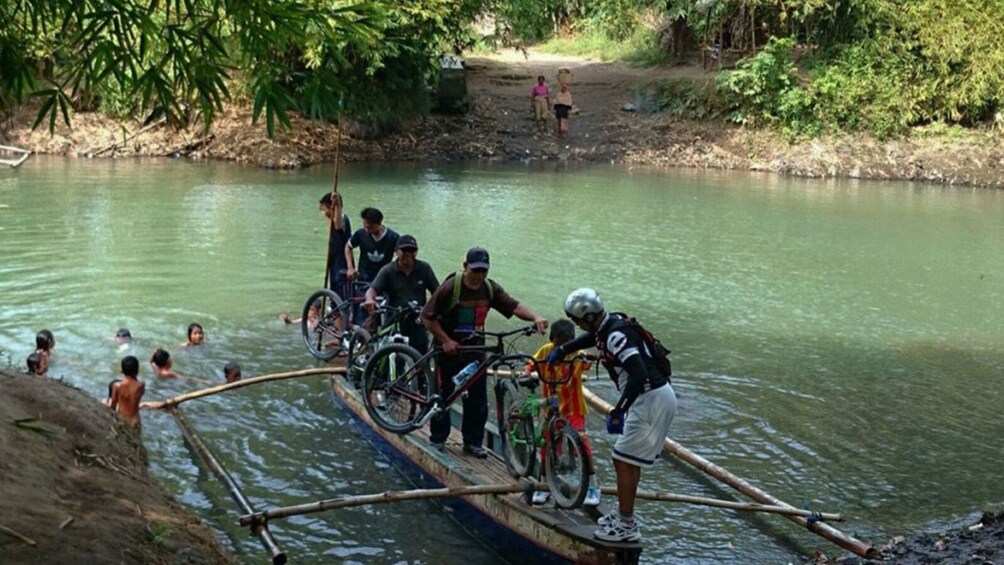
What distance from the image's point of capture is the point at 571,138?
3319 cm

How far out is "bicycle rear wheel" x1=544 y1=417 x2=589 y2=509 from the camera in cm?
670

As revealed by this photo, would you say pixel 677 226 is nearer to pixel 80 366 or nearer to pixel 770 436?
pixel 770 436

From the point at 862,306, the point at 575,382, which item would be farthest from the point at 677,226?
the point at 575,382

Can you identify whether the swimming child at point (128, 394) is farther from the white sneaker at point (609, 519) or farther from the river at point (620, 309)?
the white sneaker at point (609, 519)

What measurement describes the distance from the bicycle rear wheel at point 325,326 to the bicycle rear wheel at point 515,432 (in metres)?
3.76

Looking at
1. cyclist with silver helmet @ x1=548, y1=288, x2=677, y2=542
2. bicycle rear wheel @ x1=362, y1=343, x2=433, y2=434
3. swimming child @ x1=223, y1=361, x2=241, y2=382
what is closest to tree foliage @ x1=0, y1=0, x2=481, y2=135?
cyclist with silver helmet @ x1=548, y1=288, x2=677, y2=542

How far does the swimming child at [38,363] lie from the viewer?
10.1 m

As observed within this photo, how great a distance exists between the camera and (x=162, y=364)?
11.1 m

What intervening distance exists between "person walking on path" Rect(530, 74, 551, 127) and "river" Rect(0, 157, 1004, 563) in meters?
6.43

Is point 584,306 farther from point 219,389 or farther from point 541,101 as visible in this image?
point 541,101

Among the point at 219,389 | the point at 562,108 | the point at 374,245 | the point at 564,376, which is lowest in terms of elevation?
the point at 219,389

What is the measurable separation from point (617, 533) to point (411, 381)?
99.1 inches

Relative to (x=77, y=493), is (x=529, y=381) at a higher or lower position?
higher

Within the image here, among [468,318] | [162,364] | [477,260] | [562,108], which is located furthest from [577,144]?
[477,260]
